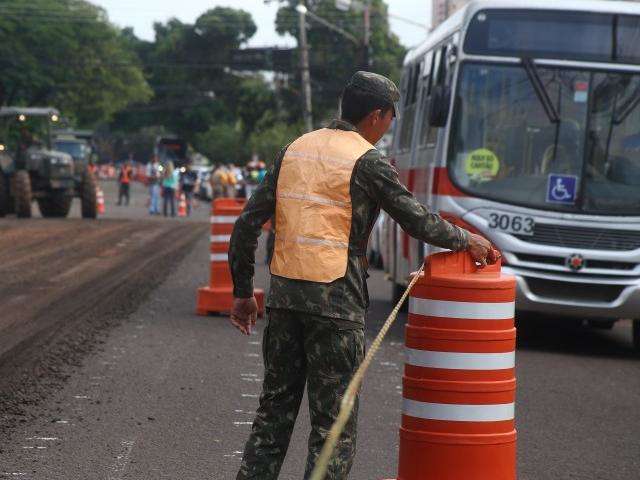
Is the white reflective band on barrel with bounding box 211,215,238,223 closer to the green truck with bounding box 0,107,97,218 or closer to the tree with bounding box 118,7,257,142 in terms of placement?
the green truck with bounding box 0,107,97,218

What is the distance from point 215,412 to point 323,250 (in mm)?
3487

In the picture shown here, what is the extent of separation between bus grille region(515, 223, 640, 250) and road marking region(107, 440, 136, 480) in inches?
223

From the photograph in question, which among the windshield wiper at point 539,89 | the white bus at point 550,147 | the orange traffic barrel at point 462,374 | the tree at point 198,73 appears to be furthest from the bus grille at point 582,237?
the tree at point 198,73

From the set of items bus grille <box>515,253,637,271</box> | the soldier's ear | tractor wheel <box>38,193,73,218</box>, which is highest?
the soldier's ear

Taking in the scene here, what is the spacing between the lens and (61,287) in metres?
16.1

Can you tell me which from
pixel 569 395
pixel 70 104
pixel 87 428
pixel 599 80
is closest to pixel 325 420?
pixel 87 428

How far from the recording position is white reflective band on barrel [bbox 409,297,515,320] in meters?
5.58

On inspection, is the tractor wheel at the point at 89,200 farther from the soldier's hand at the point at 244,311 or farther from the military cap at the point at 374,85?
the military cap at the point at 374,85

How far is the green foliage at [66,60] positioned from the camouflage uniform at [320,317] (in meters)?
68.7

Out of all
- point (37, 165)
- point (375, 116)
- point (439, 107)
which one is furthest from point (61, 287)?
point (37, 165)

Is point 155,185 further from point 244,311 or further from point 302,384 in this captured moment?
point 302,384

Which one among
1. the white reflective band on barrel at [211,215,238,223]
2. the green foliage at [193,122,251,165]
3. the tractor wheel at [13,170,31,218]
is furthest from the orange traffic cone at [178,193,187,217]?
the green foliage at [193,122,251,165]

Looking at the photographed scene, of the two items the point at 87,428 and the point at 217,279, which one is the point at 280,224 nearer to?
the point at 87,428

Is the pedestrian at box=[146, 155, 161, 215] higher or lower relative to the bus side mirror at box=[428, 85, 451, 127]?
lower
